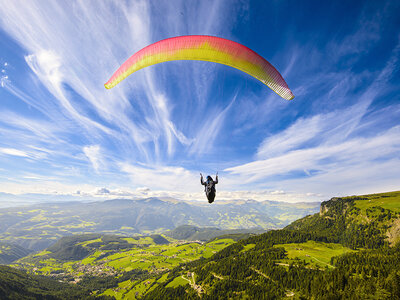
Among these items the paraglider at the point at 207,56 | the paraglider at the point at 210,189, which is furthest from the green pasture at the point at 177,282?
the paraglider at the point at 207,56

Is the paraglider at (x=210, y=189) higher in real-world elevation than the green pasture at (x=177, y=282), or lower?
higher

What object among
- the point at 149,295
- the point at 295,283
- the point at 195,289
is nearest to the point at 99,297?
the point at 149,295

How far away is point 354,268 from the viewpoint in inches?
3991

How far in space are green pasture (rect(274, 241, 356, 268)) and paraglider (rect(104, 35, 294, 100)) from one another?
154140 millimetres

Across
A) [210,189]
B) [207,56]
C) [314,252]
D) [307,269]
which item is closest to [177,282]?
[307,269]

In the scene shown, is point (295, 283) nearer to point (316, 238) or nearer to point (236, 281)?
point (236, 281)

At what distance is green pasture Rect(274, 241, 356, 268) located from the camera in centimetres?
12774

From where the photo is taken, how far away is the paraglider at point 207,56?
14453 mm

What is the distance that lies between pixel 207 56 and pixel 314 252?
184 meters

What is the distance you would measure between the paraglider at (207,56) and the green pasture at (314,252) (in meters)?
154

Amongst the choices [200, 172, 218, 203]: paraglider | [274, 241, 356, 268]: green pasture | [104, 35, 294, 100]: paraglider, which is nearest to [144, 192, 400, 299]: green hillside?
[274, 241, 356, 268]: green pasture

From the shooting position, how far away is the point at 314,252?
145375 millimetres

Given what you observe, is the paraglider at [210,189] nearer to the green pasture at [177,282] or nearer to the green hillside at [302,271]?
the green hillside at [302,271]

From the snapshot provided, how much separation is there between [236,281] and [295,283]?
129ft
